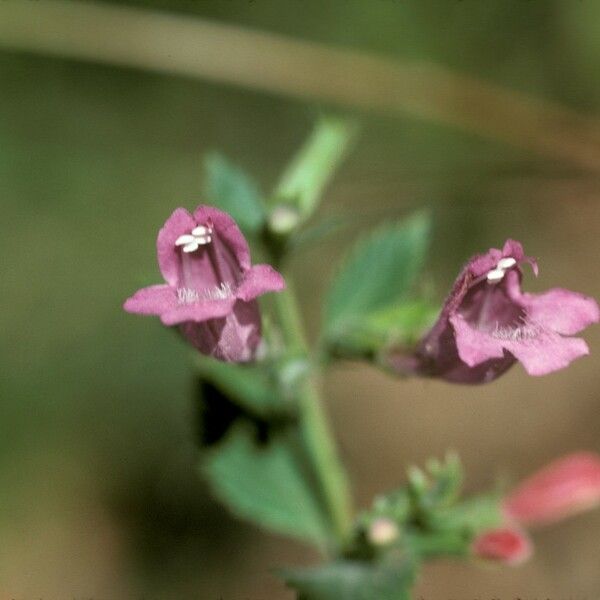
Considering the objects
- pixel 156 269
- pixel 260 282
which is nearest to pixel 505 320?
pixel 260 282

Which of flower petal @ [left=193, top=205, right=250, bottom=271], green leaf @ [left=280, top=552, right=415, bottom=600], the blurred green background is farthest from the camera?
the blurred green background

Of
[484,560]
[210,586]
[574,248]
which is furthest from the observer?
[574,248]

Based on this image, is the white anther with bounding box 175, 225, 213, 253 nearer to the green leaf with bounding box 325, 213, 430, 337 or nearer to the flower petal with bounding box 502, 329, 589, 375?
the flower petal with bounding box 502, 329, 589, 375

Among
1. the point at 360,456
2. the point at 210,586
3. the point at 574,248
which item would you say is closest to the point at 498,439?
the point at 360,456

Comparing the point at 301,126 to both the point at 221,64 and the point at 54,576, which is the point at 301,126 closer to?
the point at 221,64

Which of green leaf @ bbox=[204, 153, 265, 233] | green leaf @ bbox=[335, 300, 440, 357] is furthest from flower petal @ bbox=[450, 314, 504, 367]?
green leaf @ bbox=[204, 153, 265, 233]

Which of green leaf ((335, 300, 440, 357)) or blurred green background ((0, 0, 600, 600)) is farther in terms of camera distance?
blurred green background ((0, 0, 600, 600))
